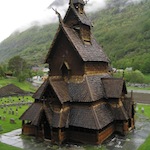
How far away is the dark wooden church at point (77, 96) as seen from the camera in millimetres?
24484

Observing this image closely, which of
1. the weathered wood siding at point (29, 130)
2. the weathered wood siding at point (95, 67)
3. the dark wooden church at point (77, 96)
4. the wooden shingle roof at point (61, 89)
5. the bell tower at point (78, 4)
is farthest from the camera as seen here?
the bell tower at point (78, 4)

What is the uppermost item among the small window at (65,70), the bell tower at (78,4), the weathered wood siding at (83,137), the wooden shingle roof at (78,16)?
the bell tower at (78,4)

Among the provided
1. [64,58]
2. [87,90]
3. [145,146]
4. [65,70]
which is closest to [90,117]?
[87,90]

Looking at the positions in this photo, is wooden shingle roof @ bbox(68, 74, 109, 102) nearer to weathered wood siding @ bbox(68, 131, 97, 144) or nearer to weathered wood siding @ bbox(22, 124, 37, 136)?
weathered wood siding @ bbox(68, 131, 97, 144)

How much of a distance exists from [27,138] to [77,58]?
33.9 ft

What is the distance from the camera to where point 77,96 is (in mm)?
25688

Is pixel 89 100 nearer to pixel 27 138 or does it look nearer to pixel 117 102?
pixel 117 102

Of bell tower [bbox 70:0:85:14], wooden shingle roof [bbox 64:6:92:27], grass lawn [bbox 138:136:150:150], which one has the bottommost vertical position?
grass lawn [bbox 138:136:150:150]

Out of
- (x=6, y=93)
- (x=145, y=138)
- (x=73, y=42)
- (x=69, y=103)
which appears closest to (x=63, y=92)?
(x=69, y=103)

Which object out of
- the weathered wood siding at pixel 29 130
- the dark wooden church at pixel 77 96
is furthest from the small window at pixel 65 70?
the weathered wood siding at pixel 29 130

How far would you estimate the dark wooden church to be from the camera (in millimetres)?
24484

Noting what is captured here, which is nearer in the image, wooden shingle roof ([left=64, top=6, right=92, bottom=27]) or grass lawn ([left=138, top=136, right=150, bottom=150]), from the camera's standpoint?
grass lawn ([left=138, top=136, right=150, bottom=150])

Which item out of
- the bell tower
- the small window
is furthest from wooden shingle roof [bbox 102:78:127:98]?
the bell tower

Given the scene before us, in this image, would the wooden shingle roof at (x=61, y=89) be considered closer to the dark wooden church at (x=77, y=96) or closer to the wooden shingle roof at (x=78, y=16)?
the dark wooden church at (x=77, y=96)
